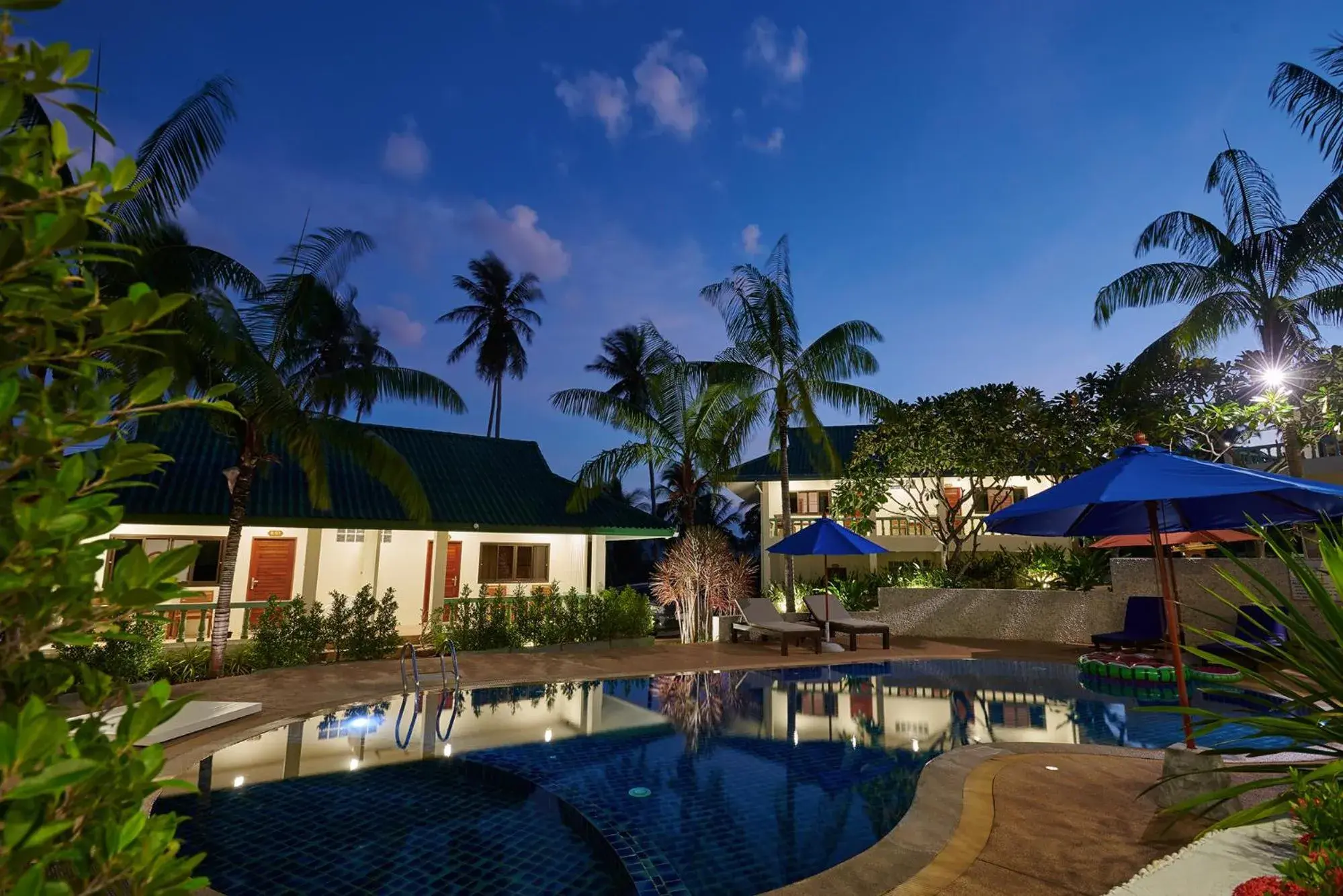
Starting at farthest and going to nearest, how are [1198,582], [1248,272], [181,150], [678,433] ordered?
[678,433]
[1248,272]
[1198,582]
[181,150]

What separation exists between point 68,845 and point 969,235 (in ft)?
136

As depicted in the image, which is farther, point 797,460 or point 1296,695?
point 797,460

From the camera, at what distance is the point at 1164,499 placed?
544cm

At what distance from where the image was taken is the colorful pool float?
11.6 m

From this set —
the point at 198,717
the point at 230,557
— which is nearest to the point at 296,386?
the point at 230,557

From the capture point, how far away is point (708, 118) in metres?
33.1

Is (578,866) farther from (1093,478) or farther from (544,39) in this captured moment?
(544,39)

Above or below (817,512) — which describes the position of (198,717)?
below

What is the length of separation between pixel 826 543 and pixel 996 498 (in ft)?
24.0

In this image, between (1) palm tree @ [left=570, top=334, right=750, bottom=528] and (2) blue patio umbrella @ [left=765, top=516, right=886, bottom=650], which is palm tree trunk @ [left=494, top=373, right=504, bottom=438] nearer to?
(1) palm tree @ [left=570, top=334, right=750, bottom=528]

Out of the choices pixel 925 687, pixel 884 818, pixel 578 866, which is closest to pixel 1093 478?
pixel 884 818

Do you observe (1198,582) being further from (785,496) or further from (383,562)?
(383,562)

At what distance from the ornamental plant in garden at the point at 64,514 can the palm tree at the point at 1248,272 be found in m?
19.2

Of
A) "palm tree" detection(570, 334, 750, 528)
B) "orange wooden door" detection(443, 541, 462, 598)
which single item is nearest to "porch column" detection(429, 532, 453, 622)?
"orange wooden door" detection(443, 541, 462, 598)
